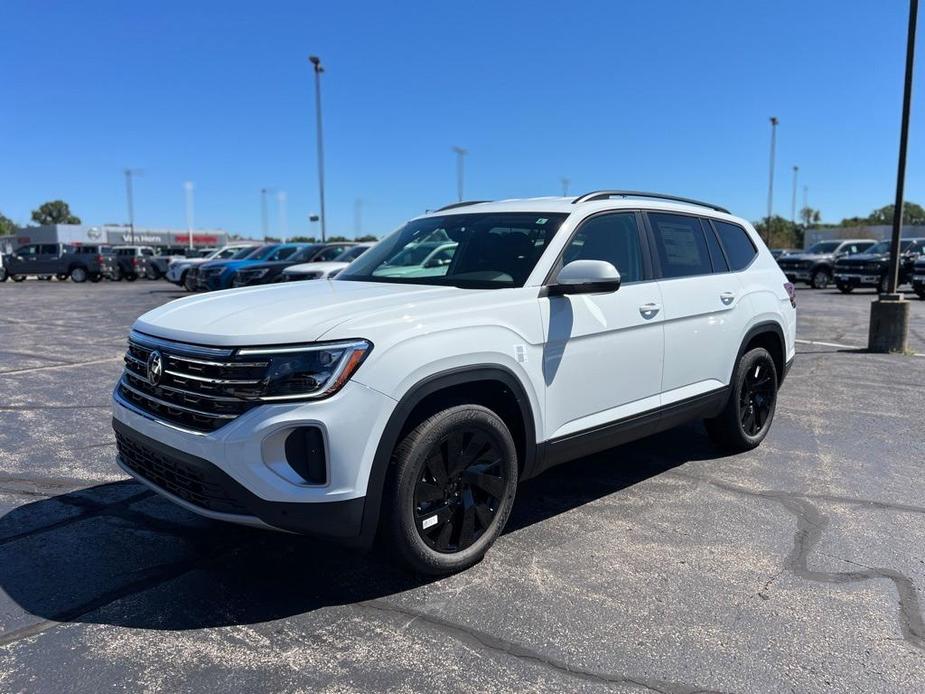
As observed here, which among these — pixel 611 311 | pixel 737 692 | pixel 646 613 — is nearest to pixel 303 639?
pixel 646 613

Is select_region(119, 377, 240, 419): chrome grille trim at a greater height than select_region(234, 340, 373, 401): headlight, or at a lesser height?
lesser

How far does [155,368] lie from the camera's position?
3230mm

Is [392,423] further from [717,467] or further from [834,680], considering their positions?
[717,467]

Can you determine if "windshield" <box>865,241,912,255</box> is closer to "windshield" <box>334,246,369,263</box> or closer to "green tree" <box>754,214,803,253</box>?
"windshield" <box>334,246,369,263</box>

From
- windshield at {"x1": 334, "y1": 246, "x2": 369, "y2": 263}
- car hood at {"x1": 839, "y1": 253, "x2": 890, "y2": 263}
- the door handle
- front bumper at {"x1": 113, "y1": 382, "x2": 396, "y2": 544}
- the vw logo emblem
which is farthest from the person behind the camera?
car hood at {"x1": 839, "y1": 253, "x2": 890, "y2": 263}

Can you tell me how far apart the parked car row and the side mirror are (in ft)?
63.8

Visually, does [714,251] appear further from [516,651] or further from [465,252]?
[516,651]

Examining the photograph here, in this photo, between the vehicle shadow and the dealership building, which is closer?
the vehicle shadow

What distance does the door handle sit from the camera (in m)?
4.26

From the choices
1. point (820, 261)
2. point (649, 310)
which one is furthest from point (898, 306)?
point (820, 261)

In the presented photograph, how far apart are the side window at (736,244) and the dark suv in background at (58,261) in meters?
34.7

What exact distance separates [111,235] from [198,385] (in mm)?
102424

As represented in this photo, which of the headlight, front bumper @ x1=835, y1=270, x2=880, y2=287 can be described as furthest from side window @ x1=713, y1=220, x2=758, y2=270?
front bumper @ x1=835, y1=270, x2=880, y2=287

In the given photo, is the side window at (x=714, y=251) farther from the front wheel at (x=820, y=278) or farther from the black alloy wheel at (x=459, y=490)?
the front wheel at (x=820, y=278)
